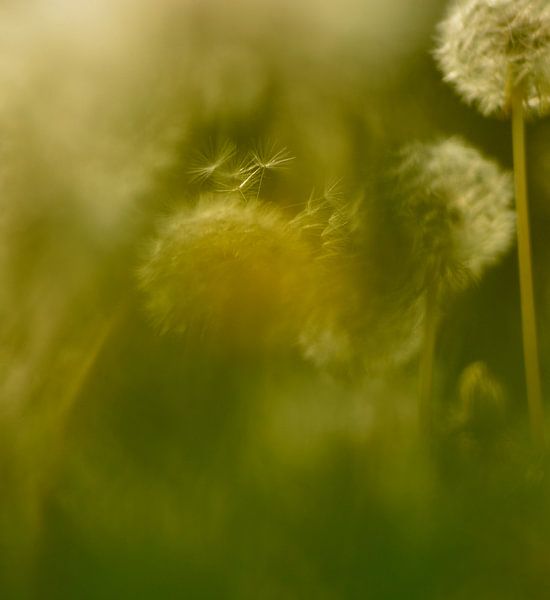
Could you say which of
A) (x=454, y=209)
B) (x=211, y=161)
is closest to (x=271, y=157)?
(x=211, y=161)

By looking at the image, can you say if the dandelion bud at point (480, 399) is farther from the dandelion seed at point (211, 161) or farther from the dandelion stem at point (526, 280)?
the dandelion seed at point (211, 161)

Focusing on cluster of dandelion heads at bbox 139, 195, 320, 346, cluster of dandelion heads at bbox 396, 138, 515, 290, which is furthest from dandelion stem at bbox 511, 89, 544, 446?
cluster of dandelion heads at bbox 139, 195, 320, 346

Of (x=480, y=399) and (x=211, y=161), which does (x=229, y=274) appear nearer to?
(x=211, y=161)

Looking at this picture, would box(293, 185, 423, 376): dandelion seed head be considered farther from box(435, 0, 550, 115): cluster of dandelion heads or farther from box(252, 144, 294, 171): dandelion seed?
box(435, 0, 550, 115): cluster of dandelion heads

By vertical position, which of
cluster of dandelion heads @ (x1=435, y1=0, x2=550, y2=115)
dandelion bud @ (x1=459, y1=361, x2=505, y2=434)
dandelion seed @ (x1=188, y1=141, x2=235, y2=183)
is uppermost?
cluster of dandelion heads @ (x1=435, y1=0, x2=550, y2=115)

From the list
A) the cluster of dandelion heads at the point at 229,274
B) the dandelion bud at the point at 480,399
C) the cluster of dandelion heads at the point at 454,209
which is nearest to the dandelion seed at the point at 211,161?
the cluster of dandelion heads at the point at 229,274

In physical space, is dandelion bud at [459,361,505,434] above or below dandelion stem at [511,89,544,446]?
below

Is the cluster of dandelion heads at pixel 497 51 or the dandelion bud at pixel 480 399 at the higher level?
the cluster of dandelion heads at pixel 497 51
